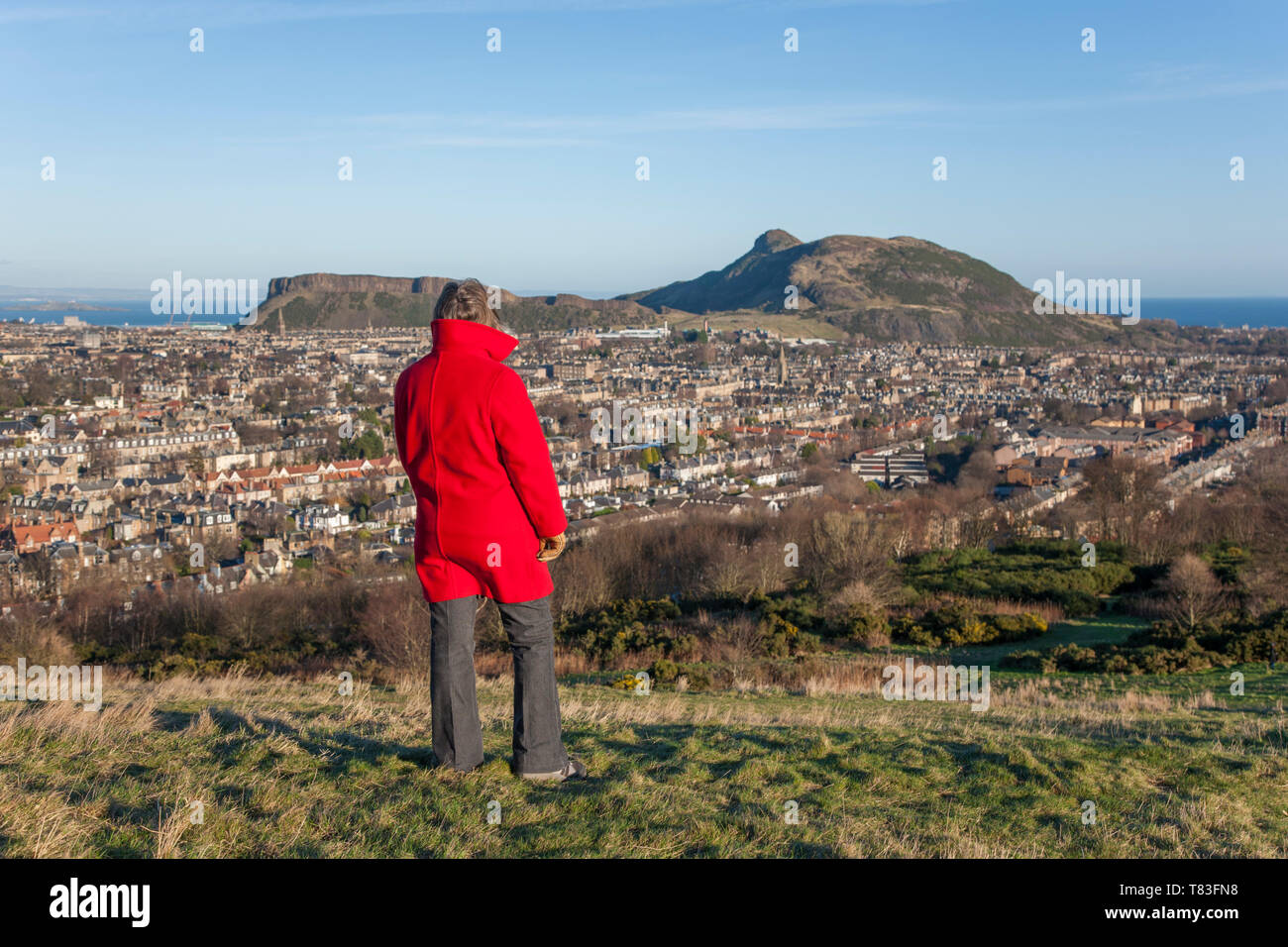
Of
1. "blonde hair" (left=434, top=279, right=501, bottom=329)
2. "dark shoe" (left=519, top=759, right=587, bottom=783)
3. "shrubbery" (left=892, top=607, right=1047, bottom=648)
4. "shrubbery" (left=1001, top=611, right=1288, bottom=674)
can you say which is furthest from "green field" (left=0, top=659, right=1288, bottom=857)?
"shrubbery" (left=892, top=607, right=1047, bottom=648)

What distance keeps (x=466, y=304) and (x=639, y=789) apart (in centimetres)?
226

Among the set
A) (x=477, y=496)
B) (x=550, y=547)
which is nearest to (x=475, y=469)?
(x=477, y=496)

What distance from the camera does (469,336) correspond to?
4102mm

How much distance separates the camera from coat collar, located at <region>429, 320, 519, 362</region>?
4.09m

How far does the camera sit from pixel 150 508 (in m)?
46.7

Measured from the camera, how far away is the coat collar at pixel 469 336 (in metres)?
4.09

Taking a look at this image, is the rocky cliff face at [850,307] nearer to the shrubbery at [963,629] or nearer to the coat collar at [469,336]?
the shrubbery at [963,629]

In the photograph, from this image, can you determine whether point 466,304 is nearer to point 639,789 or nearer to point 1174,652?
point 639,789

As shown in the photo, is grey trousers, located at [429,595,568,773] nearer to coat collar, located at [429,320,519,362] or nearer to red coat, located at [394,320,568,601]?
red coat, located at [394,320,568,601]

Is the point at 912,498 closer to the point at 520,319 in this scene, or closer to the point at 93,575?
the point at 93,575

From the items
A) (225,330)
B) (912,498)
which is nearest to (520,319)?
(225,330)

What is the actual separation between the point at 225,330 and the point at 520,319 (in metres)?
55.2

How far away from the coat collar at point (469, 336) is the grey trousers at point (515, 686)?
1081 mm

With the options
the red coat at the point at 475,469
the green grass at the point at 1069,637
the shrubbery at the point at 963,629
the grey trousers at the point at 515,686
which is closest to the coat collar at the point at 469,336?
the red coat at the point at 475,469
